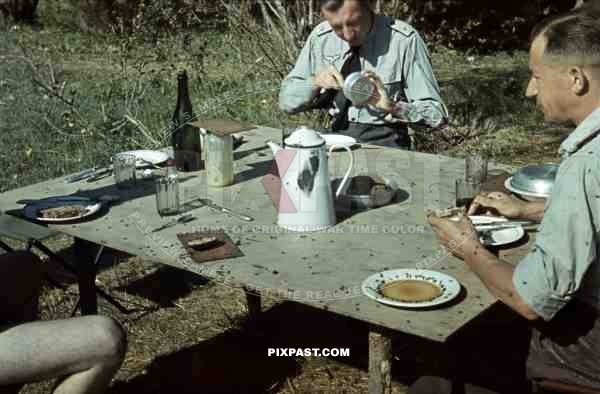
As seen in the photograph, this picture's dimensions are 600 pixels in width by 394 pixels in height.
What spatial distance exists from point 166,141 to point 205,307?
72.8 inches

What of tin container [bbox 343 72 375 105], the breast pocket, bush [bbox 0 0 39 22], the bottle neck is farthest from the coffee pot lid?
bush [bbox 0 0 39 22]

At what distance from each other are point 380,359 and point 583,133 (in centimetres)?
80

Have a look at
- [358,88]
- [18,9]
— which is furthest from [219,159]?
[18,9]

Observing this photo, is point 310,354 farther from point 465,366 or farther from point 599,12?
point 599,12

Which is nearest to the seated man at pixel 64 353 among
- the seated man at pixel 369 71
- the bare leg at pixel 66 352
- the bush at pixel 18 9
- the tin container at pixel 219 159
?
the bare leg at pixel 66 352

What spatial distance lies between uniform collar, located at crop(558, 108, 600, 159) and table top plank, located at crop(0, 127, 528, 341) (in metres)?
0.46

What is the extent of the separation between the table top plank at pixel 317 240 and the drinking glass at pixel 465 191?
0.06m

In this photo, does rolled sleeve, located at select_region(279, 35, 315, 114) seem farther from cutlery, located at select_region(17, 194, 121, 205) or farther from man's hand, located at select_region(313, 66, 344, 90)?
cutlery, located at select_region(17, 194, 121, 205)

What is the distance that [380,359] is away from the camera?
7.01 feet

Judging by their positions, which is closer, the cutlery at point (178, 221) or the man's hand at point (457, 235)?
the man's hand at point (457, 235)

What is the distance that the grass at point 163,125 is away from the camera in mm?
3611

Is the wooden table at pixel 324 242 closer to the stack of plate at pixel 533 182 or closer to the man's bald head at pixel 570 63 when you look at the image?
the stack of plate at pixel 533 182

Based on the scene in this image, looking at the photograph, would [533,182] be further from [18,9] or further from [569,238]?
[18,9]

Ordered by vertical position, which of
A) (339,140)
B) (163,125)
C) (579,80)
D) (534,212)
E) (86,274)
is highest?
(579,80)
